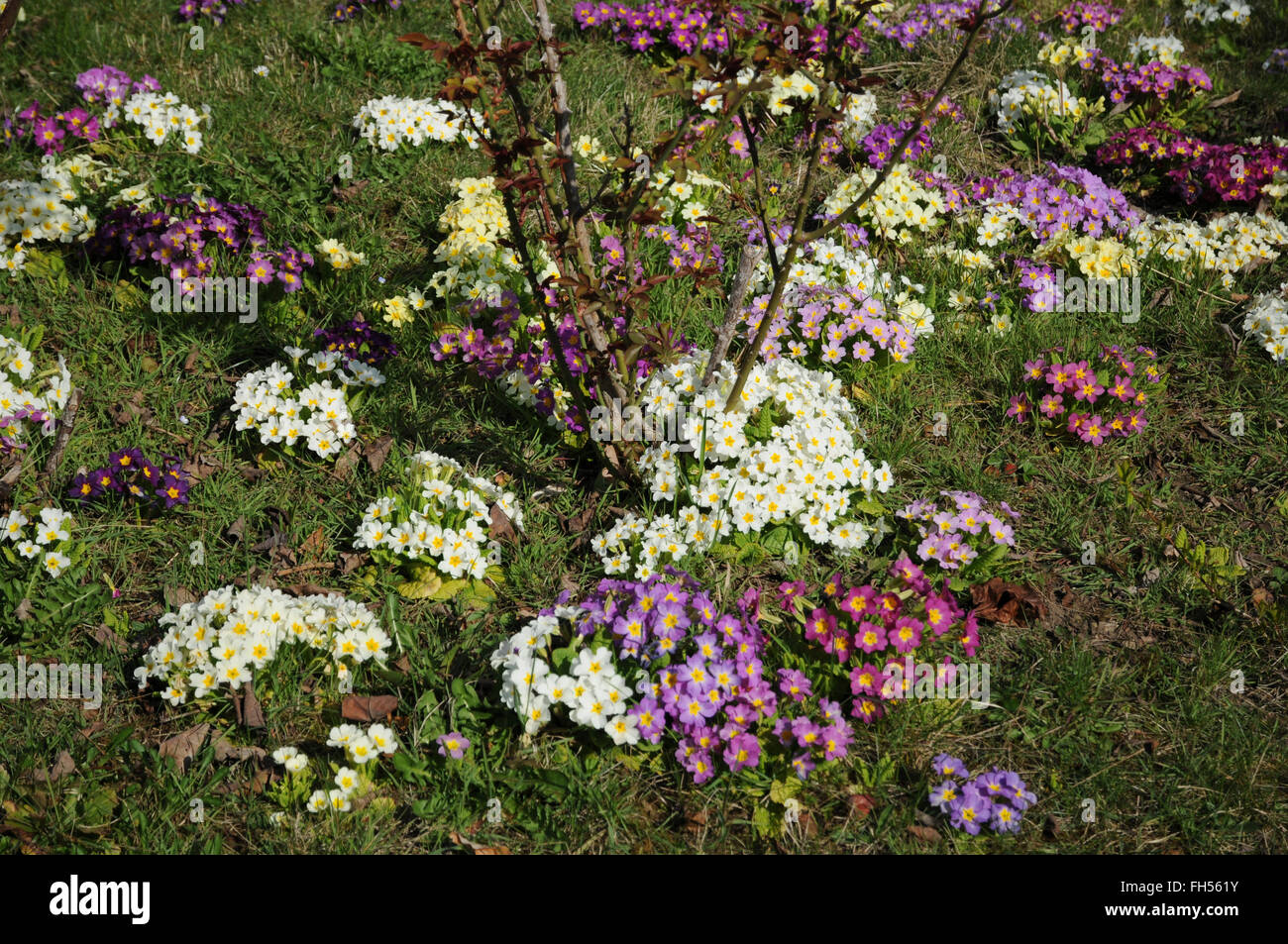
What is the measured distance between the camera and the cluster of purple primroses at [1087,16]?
608 cm

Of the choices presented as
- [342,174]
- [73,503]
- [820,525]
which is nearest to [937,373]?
[820,525]

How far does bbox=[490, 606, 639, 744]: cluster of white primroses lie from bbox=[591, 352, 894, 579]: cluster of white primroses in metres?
0.51

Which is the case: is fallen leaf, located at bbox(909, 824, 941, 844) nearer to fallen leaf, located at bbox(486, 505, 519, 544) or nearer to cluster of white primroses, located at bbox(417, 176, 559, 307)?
fallen leaf, located at bbox(486, 505, 519, 544)

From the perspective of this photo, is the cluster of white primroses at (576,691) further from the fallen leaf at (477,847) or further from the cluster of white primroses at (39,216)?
the cluster of white primroses at (39,216)

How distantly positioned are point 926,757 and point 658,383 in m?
1.57

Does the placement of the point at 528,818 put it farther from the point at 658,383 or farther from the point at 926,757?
the point at 658,383

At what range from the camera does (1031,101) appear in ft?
17.8

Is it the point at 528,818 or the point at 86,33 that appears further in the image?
the point at 86,33

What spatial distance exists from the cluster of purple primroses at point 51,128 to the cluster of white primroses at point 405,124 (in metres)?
1.32

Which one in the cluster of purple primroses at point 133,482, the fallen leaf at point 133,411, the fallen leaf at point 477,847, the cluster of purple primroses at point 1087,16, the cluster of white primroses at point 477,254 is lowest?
the fallen leaf at point 477,847

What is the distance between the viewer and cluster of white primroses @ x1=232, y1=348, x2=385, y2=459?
12.2ft

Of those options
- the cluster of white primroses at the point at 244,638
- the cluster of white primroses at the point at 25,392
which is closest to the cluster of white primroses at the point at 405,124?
the cluster of white primroses at the point at 25,392
